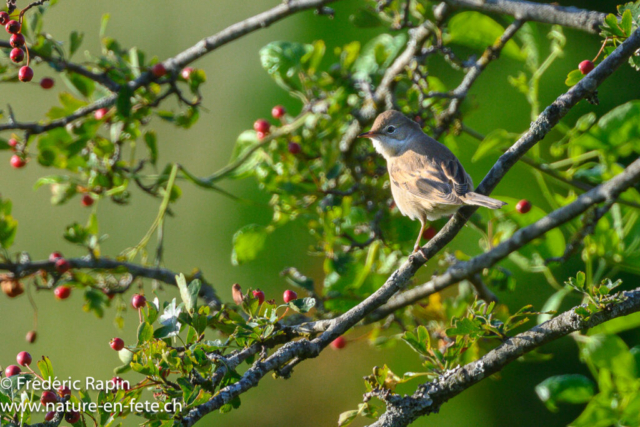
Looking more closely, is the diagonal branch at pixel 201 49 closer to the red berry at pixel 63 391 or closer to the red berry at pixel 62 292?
the red berry at pixel 62 292

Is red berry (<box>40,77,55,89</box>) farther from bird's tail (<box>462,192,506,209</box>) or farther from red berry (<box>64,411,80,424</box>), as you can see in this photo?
bird's tail (<box>462,192,506,209</box>)

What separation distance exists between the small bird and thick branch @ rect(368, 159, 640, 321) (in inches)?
10.9

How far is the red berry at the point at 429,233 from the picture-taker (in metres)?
2.86

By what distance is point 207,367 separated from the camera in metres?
1.69

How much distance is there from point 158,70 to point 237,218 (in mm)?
2083

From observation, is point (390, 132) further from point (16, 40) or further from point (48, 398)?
point (48, 398)

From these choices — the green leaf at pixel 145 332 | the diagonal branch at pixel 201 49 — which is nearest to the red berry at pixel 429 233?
the diagonal branch at pixel 201 49

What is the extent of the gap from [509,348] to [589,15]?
1.38 metres

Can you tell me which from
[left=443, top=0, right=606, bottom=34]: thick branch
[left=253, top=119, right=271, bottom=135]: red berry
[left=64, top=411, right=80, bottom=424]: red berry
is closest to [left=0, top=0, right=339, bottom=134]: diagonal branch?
[left=253, top=119, right=271, bottom=135]: red berry

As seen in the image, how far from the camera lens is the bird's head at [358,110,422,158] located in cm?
303

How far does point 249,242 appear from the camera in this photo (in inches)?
115

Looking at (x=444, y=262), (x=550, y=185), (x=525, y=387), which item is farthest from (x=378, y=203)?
(x=525, y=387)

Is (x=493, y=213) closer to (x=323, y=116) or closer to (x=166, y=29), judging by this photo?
(x=323, y=116)

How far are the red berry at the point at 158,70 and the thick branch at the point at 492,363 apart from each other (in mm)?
1738
